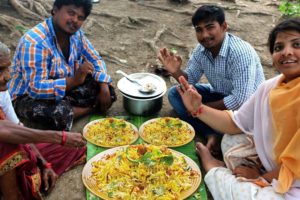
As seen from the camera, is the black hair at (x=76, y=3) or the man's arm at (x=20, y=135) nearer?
the man's arm at (x=20, y=135)

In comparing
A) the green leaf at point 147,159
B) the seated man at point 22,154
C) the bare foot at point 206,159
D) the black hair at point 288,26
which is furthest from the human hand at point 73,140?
the black hair at point 288,26

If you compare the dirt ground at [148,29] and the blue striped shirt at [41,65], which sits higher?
the blue striped shirt at [41,65]

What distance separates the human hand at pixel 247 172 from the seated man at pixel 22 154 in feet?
4.25

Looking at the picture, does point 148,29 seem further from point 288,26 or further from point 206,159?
point 288,26

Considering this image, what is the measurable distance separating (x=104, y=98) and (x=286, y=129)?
7.37ft

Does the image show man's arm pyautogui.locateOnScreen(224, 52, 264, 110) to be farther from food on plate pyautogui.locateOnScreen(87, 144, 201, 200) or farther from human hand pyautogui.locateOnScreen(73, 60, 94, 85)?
human hand pyautogui.locateOnScreen(73, 60, 94, 85)

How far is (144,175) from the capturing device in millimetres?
3273

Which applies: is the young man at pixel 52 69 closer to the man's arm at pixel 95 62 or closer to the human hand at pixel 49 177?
the man's arm at pixel 95 62

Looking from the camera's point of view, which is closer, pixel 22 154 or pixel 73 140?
pixel 22 154

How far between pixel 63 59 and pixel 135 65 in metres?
2.05

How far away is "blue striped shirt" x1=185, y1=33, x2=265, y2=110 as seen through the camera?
3.83m

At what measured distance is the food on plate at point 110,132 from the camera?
3906 millimetres

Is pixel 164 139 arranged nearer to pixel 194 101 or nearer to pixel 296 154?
pixel 194 101

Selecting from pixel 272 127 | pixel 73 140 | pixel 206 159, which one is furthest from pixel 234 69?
pixel 73 140
